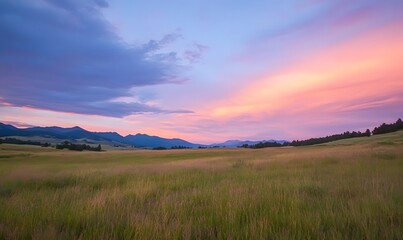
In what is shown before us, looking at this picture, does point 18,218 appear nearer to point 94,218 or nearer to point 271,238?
point 94,218

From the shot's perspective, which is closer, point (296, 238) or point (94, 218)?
point (296, 238)

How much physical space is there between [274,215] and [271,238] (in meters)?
1.09

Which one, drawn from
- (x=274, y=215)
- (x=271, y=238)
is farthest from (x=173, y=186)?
(x=271, y=238)

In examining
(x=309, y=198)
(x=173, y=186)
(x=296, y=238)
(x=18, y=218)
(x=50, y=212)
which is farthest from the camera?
(x=173, y=186)

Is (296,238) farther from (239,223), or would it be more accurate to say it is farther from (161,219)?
(161,219)

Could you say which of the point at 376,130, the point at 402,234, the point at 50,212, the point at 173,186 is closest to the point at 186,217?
the point at 50,212

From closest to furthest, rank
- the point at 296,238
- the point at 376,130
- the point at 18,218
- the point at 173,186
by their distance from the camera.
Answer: the point at 296,238
the point at 18,218
the point at 173,186
the point at 376,130

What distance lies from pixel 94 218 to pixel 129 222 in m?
0.78

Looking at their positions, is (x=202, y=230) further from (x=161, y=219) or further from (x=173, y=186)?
(x=173, y=186)

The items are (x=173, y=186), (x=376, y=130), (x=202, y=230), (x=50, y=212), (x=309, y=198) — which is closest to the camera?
(x=202, y=230)

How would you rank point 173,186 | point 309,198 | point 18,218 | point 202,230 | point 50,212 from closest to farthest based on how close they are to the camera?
point 202,230 < point 18,218 < point 50,212 < point 309,198 < point 173,186

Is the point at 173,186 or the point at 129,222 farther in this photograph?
the point at 173,186

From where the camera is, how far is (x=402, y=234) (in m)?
4.43

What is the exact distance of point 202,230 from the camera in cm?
490
